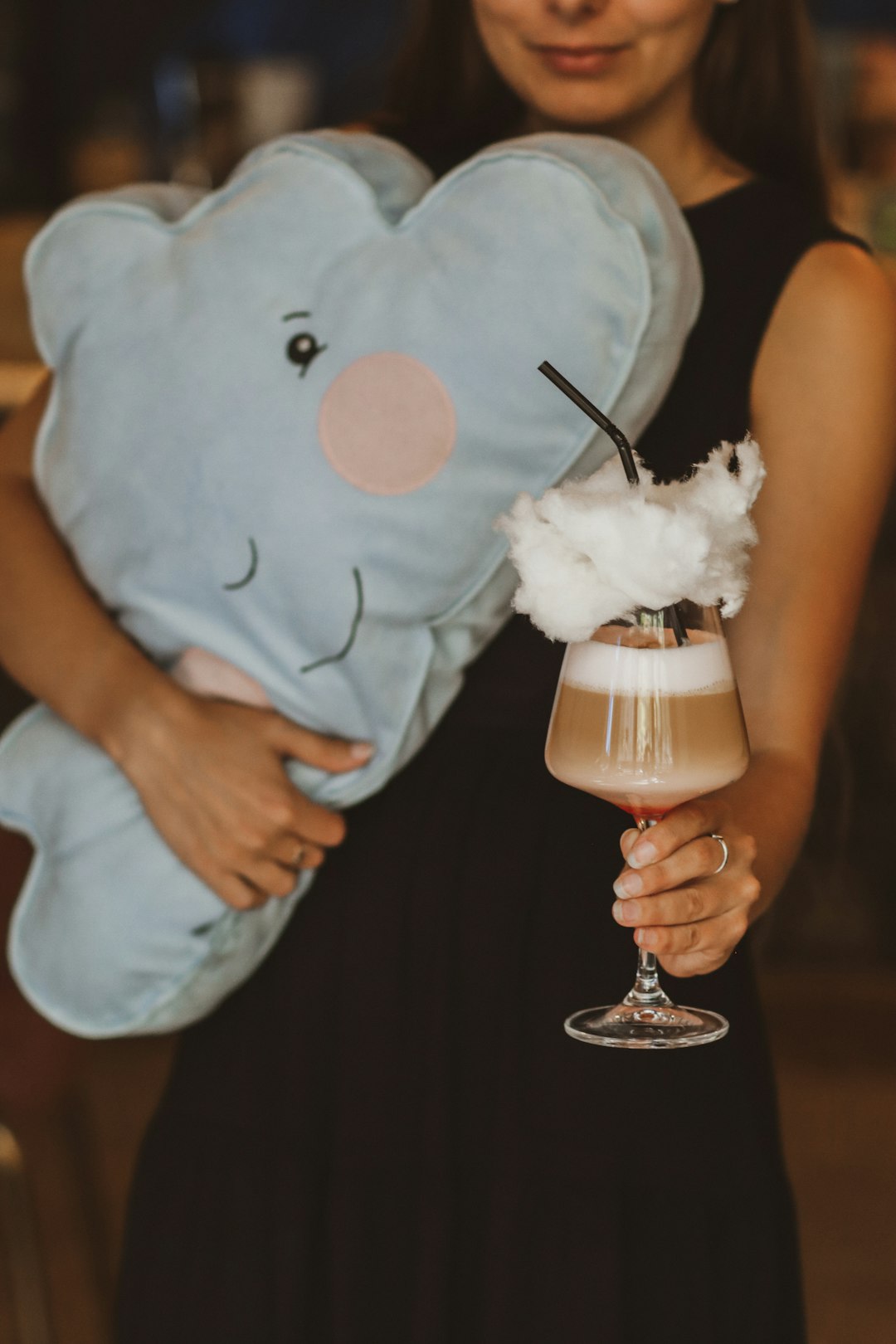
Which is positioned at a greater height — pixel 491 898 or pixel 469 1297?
pixel 491 898

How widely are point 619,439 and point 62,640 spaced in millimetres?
471

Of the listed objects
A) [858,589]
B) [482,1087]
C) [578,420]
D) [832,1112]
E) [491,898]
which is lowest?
[832,1112]

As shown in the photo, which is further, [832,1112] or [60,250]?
[832,1112]

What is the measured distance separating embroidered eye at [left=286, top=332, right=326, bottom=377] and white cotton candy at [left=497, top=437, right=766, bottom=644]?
0.26 m

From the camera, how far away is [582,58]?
102 centimetres

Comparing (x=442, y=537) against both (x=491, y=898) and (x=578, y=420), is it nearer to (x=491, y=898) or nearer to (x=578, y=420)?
(x=578, y=420)

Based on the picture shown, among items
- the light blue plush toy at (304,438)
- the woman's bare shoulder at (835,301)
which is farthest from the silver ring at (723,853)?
the woman's bare shoulder at (835,301)

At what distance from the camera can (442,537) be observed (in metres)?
0.95

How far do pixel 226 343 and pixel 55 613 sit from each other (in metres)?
0.23

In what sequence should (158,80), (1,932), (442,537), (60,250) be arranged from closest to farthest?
(442,537) → (60,250) → (1,932) → (158,80)

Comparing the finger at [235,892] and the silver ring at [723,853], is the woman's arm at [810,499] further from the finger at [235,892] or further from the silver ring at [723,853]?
the finger at [235,892]

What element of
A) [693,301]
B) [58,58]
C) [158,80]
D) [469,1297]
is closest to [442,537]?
[693,301]

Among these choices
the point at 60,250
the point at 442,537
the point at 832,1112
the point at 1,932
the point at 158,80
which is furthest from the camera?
the point at 158,80

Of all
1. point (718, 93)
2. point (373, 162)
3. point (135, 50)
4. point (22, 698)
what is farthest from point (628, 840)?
point (135, 50)
